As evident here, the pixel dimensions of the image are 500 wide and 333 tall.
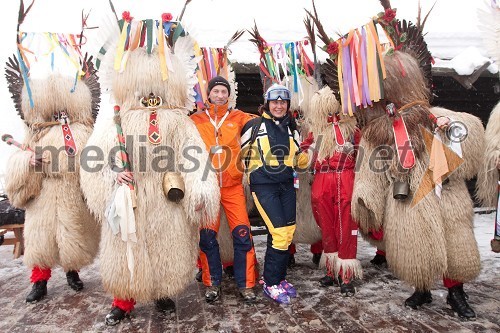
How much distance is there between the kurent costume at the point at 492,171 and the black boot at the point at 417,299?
0.62 metres

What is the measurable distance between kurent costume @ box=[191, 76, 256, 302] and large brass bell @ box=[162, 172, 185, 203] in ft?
1.63

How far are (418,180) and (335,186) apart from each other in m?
0.80

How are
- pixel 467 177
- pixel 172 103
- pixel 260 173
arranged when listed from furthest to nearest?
1. pixel 260 173
2. pixel 172 103
3. pixel 467 177

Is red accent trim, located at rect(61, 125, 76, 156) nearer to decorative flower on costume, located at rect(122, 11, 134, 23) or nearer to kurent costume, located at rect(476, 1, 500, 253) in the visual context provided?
decorative flower on costume, located at rect(122, 11, 134, 23)

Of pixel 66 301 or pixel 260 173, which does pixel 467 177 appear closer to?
pixel 260 173

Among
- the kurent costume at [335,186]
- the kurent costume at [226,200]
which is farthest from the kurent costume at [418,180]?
the kurent costume at [226,200]

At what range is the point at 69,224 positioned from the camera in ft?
11.2

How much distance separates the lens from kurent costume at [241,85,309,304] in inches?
130

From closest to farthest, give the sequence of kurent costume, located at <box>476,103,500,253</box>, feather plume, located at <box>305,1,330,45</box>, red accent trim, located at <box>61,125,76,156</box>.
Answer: kurent costume, located at <box>476,103,500,253</box>
feather plume, located at <box>305,1,330,45</box>
red accent trim, located at <box>61,125,76,156</box>

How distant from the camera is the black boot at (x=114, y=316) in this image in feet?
9.62

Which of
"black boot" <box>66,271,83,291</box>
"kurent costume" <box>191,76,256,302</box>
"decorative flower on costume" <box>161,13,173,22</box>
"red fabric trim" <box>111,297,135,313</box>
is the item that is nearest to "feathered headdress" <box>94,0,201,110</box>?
"decorative flower on costume" <box>161,13,173,22</box>

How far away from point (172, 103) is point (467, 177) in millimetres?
2311

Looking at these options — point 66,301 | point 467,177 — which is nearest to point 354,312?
point 467,177

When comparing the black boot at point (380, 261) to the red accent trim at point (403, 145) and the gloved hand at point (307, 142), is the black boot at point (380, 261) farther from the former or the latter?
the red accent trim at point (403, 145)
